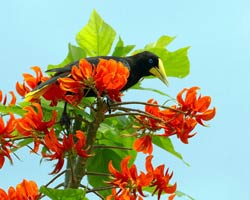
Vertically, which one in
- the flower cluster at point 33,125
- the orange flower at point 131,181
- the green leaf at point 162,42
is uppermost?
the green leaf at point 162,42

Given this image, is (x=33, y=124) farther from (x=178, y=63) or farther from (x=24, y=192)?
(x=178, y=63)

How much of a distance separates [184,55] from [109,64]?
3.15 feet

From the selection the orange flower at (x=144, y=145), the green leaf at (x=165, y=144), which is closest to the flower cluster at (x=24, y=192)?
the orange flower at (x=144, y=145)

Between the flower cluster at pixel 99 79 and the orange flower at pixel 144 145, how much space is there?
1.32 ft

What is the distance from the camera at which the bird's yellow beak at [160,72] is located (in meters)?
3.15

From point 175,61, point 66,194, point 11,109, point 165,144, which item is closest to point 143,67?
point 175,61

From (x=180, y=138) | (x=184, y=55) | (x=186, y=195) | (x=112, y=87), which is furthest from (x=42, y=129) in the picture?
(x=184, y=55)

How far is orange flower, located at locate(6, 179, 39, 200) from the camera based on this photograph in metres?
2.36

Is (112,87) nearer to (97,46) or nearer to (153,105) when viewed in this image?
(153,105)

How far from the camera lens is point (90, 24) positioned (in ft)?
11.0

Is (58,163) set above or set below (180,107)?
below

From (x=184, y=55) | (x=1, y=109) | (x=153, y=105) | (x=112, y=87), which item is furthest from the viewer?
(x=184, y=55)

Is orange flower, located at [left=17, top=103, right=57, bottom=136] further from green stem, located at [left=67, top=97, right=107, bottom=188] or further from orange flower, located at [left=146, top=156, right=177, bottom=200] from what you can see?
orange flower, located at [left=146, top=156, right=177, bottom=200]

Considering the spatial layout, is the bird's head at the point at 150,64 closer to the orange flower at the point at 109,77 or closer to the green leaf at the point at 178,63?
the green leaf at the point at 178,63
